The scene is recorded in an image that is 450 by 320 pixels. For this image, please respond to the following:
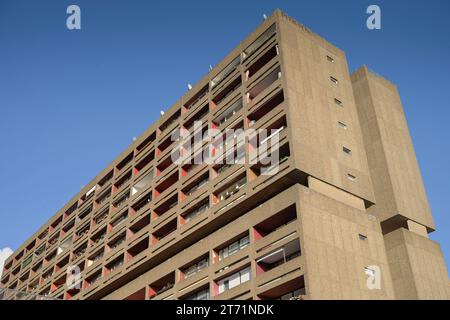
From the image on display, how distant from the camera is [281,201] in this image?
115 feet

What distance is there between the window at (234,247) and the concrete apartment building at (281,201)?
3.8 inches

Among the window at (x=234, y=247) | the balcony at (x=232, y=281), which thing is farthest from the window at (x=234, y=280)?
the window at (x=234, y=247)

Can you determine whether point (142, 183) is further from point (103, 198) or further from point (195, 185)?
point (195, 185)

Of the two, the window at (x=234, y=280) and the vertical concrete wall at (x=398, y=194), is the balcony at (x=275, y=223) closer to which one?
the window at (x=234, y=280)

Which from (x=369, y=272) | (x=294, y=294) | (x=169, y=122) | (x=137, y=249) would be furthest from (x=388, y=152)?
(x=137, y=249)

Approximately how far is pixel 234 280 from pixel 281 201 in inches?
249

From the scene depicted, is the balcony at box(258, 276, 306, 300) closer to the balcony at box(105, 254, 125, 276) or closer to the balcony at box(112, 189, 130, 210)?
the balcony at box(105, 254, 125, 276)

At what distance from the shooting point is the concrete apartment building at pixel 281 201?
3353 centimetres

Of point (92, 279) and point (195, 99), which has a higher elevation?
point (195, 99)

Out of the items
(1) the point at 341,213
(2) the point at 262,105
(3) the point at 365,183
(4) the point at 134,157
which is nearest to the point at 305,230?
(1) the point at 341,213

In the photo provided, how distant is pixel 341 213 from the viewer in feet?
115

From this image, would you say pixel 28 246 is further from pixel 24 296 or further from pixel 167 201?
pixel 24 296
